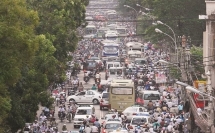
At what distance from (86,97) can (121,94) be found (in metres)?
5.17

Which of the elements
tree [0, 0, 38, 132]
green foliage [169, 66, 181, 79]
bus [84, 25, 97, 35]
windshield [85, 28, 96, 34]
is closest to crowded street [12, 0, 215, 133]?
green foliage [169, 66, 181, 79]

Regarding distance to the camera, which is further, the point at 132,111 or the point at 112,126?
the point at 132,111

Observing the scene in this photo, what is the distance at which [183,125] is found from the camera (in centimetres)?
5022

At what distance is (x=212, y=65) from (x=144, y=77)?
27598 millimetres

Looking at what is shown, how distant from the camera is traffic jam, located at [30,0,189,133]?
50.2 metres

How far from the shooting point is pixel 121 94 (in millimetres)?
57844

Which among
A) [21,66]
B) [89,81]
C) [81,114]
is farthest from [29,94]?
[89,81]

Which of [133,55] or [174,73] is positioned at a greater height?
[133,55]

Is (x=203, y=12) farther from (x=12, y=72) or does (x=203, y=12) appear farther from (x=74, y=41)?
(x=12, y=72)

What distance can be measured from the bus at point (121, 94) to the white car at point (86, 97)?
462cm

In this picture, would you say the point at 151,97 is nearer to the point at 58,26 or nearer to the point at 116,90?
the point at 116,90

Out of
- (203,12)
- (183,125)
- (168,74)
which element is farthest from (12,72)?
(203,12)

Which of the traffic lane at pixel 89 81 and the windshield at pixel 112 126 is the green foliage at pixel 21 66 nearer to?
the windshield at pixel 112 126

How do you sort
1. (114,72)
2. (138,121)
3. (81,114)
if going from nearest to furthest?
(138,121) < (81,114) < (114,72)
